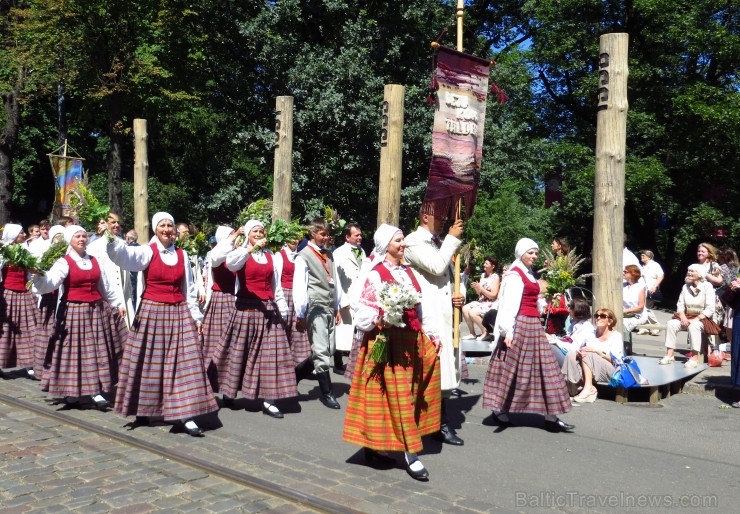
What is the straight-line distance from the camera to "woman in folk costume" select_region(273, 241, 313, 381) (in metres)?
8.84

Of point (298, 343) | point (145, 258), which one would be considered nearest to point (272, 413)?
point (298, 343)

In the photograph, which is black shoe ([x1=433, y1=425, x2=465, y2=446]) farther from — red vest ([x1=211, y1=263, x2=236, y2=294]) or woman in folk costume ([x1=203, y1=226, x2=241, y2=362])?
red vest ([x1=211, y1=263, x2=236, y2=294])

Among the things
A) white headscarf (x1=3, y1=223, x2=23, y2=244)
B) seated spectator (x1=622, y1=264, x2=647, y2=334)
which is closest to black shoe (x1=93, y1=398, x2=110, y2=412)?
white headscarf (x1=3, y1=223, x2=23, y2=244)

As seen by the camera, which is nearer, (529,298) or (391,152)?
(529,298)

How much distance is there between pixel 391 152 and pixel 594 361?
3.99 m

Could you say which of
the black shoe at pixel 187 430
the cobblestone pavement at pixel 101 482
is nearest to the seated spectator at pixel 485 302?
the black shoe at pixel 187 430

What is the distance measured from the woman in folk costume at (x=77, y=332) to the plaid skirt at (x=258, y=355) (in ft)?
4.25

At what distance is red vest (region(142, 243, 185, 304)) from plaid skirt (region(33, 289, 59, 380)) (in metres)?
2.19

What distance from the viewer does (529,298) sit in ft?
24.1

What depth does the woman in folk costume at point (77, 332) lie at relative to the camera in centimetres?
791

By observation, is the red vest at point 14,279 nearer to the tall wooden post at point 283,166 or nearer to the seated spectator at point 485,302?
the tall wooden post at point 283,166

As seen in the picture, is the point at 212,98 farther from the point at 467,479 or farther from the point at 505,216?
the point at 467,479

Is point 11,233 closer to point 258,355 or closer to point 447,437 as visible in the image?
point 258,355

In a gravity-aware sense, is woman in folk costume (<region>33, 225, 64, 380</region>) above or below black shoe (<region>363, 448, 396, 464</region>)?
above
